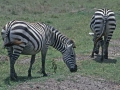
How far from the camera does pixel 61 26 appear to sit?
25.6 metres

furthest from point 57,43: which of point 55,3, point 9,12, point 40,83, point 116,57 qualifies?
point 55,3

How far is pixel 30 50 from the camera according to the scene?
12.5 m

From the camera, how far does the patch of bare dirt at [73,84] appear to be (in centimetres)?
1057

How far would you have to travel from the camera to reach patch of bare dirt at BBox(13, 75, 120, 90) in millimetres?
10570

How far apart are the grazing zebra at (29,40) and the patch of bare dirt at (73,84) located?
1.51m

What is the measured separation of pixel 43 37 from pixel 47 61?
10.1 feet

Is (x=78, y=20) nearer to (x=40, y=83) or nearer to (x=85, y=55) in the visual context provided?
(x=85, y=55)

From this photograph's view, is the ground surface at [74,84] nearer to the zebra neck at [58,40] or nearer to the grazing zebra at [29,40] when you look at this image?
the grazing zebra at [29,40]

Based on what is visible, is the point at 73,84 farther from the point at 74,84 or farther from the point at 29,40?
the point at 29,40

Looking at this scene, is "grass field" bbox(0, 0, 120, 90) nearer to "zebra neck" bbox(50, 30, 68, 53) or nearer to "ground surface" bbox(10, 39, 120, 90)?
"ground surface" bbox(10, 39, 120, 90)

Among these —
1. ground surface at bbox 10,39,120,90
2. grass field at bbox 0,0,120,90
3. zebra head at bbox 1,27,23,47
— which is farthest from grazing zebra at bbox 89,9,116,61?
zebra head at bbox 1,27,23,47

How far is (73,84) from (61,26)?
14.7 m

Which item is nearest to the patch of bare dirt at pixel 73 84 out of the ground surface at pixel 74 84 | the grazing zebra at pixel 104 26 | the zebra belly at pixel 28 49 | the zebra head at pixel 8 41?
the ground surface at pixel 74 84

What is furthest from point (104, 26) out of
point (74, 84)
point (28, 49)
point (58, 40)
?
point (74, 84)
